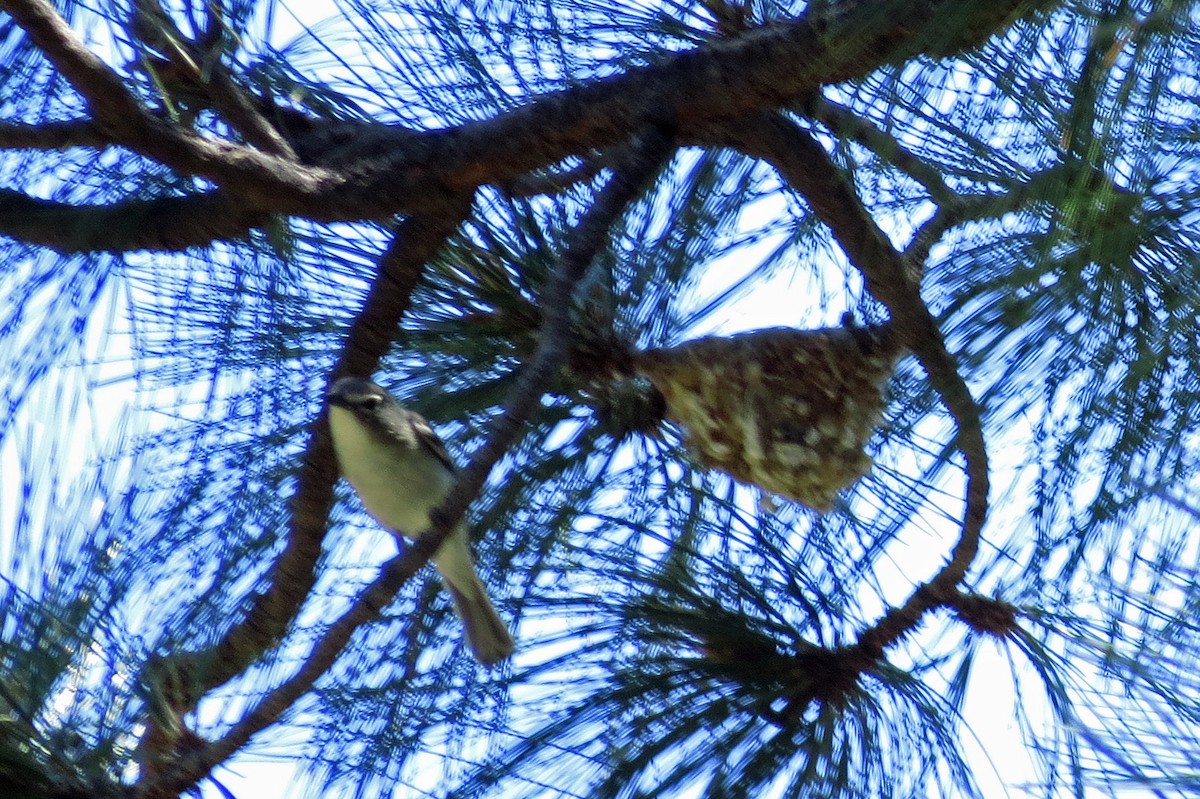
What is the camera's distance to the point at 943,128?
5.32 feet

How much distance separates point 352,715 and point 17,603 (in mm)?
548

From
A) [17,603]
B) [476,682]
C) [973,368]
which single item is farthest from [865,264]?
[17,603]

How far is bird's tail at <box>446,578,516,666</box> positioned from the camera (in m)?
2.17

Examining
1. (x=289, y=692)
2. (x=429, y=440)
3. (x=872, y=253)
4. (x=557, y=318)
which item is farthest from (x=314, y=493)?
(x=872, y=253)

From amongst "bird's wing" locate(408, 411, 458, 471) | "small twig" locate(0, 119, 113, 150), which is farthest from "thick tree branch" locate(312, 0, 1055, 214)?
"bird's wing" locate(408, 411, 458, 471)

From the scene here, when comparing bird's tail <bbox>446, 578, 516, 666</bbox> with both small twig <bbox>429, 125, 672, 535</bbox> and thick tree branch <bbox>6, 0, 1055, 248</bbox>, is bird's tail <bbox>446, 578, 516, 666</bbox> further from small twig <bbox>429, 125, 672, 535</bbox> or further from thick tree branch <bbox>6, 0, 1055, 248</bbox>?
thick tree branch <bbox>6, 0, 1055, 248</bbox>

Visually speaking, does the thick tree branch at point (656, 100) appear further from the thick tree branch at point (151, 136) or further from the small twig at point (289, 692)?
the small twig at point (289, 692)

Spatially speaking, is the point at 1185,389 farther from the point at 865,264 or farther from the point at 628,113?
the point at 628,113

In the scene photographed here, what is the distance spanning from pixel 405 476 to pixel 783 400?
28.2 inches

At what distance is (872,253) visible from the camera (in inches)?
64.8

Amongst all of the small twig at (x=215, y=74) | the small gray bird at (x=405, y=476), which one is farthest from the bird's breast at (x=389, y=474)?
Result: the small twig at (x=215, y=74)

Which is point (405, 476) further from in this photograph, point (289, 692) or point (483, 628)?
point (289, 692)

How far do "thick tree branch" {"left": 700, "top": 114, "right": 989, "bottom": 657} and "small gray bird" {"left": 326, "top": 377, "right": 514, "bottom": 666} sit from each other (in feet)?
2.10

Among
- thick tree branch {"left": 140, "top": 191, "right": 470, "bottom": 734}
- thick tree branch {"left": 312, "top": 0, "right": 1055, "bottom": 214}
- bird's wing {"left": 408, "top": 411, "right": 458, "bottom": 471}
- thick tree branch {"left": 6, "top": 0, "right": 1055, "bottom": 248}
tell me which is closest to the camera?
thick tree branch {"left": 312, "top": 0, "right": 1055, "bottom": 214}
